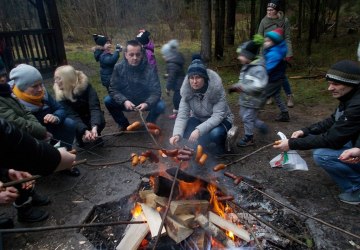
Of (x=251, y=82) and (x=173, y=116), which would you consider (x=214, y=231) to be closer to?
(x=251, y=82)

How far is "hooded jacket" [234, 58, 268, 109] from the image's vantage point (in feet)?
13.3

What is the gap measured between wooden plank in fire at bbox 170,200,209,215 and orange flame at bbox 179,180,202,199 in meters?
0.16

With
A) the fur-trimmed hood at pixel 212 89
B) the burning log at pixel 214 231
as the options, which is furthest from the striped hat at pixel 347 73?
the burning log at pixel 214 231

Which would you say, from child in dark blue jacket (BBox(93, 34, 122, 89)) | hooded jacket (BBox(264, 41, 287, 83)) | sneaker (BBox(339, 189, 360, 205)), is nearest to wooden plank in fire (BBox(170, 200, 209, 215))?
sneaker (BBox(339, 189, 360, 205))

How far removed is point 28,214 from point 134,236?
1271 mm

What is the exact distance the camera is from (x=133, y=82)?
5027 millimetres

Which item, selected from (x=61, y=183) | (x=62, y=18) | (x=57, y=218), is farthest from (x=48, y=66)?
(x=62, y=18)

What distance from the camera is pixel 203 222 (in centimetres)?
267

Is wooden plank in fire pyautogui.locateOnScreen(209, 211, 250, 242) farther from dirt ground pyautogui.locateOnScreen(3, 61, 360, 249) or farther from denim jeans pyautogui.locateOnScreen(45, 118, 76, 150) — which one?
denim jeans pyautogui.locateOnScreen(45, 118, 76, 150)

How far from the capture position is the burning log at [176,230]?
8.49 ft

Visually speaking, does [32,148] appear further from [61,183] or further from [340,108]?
[340,108]

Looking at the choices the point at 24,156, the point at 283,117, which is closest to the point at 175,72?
the point at 283,117

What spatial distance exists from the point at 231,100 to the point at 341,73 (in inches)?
157

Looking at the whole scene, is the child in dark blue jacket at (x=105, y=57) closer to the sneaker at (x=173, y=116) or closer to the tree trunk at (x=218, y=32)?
the sneaker at (x=173, y=116)
